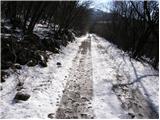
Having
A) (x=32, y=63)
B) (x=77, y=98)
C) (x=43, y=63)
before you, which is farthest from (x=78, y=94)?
(x=43, y=63)

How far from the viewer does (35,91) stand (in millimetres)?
11055

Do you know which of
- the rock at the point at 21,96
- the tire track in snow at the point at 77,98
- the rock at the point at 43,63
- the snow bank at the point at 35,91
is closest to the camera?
the snow bank at the point at 35,91

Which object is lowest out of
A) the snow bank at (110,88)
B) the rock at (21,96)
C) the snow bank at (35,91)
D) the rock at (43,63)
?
the snow bank at (110,88)

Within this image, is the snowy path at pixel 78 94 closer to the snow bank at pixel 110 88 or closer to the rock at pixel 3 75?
the snow bank at pixel 110 88

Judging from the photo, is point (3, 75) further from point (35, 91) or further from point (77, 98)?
point (77, 98)

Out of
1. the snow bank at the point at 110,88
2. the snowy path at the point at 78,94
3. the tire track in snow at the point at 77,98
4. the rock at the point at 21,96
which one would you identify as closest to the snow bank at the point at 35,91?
the snowy path at the point at 78,94

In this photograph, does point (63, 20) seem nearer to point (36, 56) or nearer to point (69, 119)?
point (36, 56)

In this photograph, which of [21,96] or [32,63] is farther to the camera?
[32,63]

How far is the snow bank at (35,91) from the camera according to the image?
29.4 feet


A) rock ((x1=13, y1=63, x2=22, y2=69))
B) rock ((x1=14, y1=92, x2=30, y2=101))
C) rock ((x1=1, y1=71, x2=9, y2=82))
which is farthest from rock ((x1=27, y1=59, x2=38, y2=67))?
rock ((x1=14, y1=92, x2=30, y2=101))

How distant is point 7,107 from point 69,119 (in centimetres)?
211

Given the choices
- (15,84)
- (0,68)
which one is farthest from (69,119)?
(0,68)

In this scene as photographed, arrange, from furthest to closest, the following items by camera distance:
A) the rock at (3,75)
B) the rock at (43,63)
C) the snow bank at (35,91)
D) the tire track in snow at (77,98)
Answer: the rock at (43,63)
the rock at (3,75)
the tire track in snow at (77,98)
the snow bank at (35,91)

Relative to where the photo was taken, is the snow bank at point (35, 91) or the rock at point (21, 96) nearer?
the snow bank at point (35, 91)
